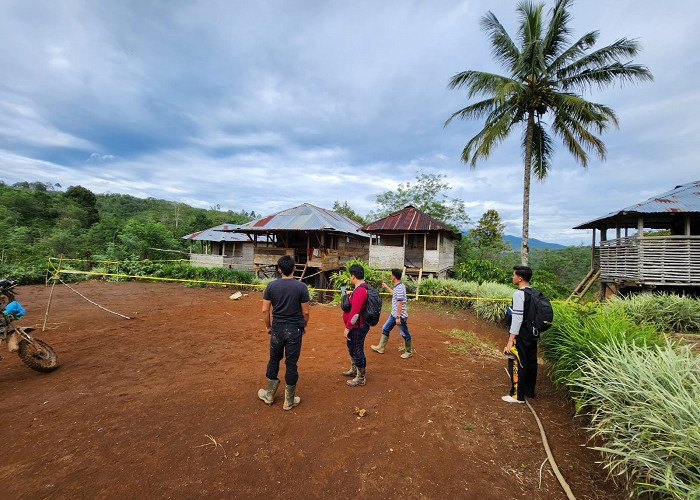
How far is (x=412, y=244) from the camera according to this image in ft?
54.2

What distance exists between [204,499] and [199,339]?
16.0 ft

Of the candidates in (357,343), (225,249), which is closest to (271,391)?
(357,343)

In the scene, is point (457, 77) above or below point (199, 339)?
above

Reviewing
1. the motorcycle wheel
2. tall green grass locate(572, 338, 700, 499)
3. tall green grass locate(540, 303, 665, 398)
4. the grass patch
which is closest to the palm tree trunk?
the grass patch

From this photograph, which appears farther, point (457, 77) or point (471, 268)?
point (471, 268)

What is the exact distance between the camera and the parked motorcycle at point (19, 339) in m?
4.02

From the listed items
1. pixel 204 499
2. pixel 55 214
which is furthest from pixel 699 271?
Result: pixel 55 214

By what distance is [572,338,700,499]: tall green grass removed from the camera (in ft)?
6.04

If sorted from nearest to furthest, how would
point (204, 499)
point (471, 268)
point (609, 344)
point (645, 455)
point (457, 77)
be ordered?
point (645, 455) → point (204, 499) → point (609, 344) → point (457, 77) → point (471, 268)

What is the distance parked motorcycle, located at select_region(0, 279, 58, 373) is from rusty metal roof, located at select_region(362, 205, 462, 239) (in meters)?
13.3

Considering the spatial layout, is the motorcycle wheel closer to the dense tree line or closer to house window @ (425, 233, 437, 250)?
house window @ (425, 233, 437, 250)

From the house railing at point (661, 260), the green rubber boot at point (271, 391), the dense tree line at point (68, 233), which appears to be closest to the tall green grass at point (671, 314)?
the house railing at point (661, 260)

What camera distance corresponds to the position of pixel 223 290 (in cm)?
1424

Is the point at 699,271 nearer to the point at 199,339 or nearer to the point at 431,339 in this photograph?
the point at 431,339
